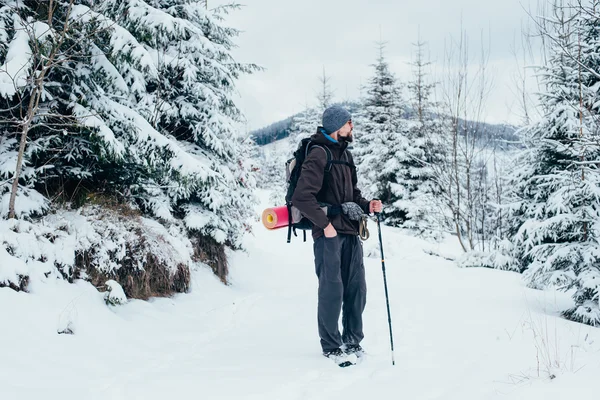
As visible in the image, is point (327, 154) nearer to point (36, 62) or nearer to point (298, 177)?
point (298, 177)

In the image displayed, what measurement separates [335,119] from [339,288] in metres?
1.57

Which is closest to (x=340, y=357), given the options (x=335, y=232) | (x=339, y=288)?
(x=339, y=288)

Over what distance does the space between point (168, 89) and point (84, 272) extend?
4.23m

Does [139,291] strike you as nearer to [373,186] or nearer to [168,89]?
[168,89]

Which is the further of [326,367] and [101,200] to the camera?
[101,200]

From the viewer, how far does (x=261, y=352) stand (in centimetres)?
409

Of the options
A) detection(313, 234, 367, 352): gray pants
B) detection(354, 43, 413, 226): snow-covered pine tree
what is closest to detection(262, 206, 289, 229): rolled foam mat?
detection(313, 234, 367, 352): gray pants

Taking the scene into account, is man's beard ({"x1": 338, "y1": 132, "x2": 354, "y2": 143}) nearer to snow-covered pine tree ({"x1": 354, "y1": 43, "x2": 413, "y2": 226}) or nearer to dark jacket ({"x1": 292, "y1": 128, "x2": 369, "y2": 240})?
dark jacket ({"x1": 292, "y1": 128, "x2": 369, "y2": 240})

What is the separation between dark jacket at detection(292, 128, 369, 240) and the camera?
12.0 feet

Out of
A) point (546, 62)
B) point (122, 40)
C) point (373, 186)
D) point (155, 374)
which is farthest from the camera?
point (373, 186)

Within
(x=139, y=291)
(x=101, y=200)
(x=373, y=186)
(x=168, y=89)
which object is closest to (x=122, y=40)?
(x=101, y=200)

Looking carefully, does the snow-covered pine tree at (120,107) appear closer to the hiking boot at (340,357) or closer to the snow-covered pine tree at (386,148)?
the hiking boot at (340,357)

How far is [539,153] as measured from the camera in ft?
29.6

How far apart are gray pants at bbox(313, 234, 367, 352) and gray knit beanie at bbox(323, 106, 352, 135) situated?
102cm
